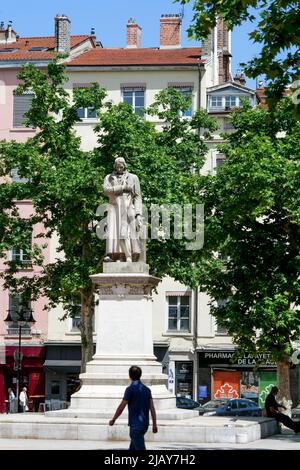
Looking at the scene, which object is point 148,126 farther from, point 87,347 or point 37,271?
point 37,271

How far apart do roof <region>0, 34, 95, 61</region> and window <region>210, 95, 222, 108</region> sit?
8.40m

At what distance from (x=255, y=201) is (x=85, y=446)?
728 inches

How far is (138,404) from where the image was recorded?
16.4m

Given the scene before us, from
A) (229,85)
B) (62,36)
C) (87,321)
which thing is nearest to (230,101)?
(229,85)

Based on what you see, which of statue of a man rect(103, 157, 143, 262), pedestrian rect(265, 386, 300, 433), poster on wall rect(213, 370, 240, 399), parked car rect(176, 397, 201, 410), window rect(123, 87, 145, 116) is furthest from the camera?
window rect(123, 87, 145, 116)

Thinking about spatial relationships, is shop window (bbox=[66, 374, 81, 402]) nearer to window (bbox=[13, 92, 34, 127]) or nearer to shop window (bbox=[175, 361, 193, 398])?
shop window (bbox=[175, 361, 193, 398])

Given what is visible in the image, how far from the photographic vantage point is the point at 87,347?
3969 cm

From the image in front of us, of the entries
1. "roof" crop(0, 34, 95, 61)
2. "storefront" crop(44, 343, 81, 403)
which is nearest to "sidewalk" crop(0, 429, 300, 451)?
"storefront" crop(44, 343, 81, 403)

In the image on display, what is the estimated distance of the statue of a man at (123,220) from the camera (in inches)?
1003

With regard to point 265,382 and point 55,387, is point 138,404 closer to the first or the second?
point 265,382

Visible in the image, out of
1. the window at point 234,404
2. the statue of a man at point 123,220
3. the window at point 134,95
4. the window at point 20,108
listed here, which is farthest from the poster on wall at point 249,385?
the statue of a man at point 123,220

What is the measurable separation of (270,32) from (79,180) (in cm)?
2079

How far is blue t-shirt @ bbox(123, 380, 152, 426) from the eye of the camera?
16.3 m
